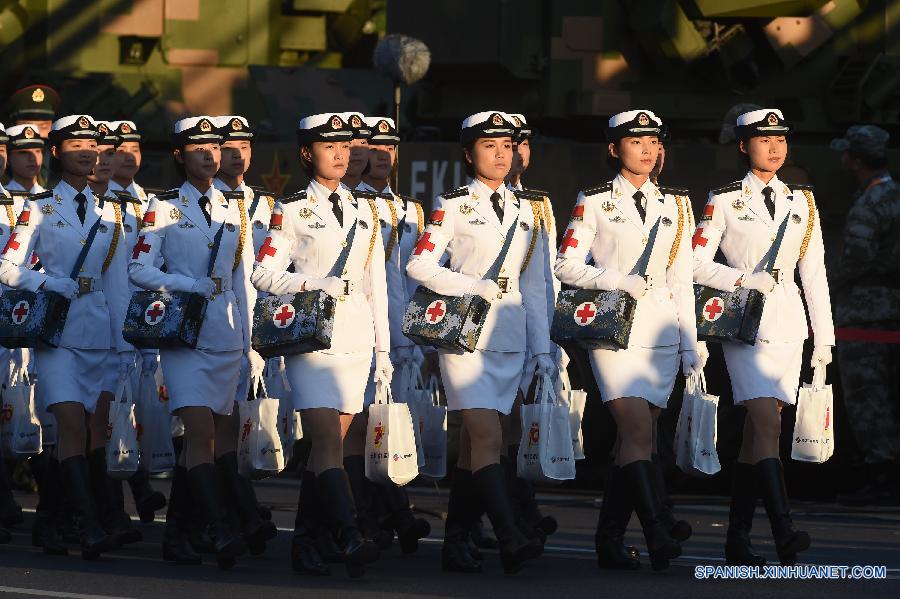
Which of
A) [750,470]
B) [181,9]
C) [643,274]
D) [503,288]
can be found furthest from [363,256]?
[181,9]

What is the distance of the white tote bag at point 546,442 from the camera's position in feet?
34.0

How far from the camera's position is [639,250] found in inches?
418

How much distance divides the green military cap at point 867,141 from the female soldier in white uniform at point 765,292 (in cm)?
311

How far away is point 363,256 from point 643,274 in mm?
1312

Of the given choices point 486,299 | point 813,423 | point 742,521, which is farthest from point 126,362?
point 813,423

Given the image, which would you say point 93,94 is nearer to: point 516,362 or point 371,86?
point 371,86

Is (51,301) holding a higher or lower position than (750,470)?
higher

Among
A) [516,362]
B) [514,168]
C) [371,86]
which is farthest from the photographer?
[371,86]

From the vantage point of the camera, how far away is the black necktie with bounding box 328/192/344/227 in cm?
1052

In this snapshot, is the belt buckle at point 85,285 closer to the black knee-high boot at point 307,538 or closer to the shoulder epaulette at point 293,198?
the shoulder epaulette at point 293,198

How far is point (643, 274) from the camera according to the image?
34.8 ft

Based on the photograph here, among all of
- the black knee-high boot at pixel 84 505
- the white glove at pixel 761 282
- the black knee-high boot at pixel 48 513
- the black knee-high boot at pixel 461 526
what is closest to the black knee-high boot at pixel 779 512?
the white glove at pixel 761 282

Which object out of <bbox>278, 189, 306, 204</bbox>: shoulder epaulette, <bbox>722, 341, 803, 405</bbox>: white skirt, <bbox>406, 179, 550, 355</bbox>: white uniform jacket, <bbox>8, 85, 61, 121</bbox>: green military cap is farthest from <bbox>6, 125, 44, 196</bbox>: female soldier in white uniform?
<bbox>722, 341, 803, 405</bbox>: white skirt

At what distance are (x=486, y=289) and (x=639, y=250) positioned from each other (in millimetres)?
782
